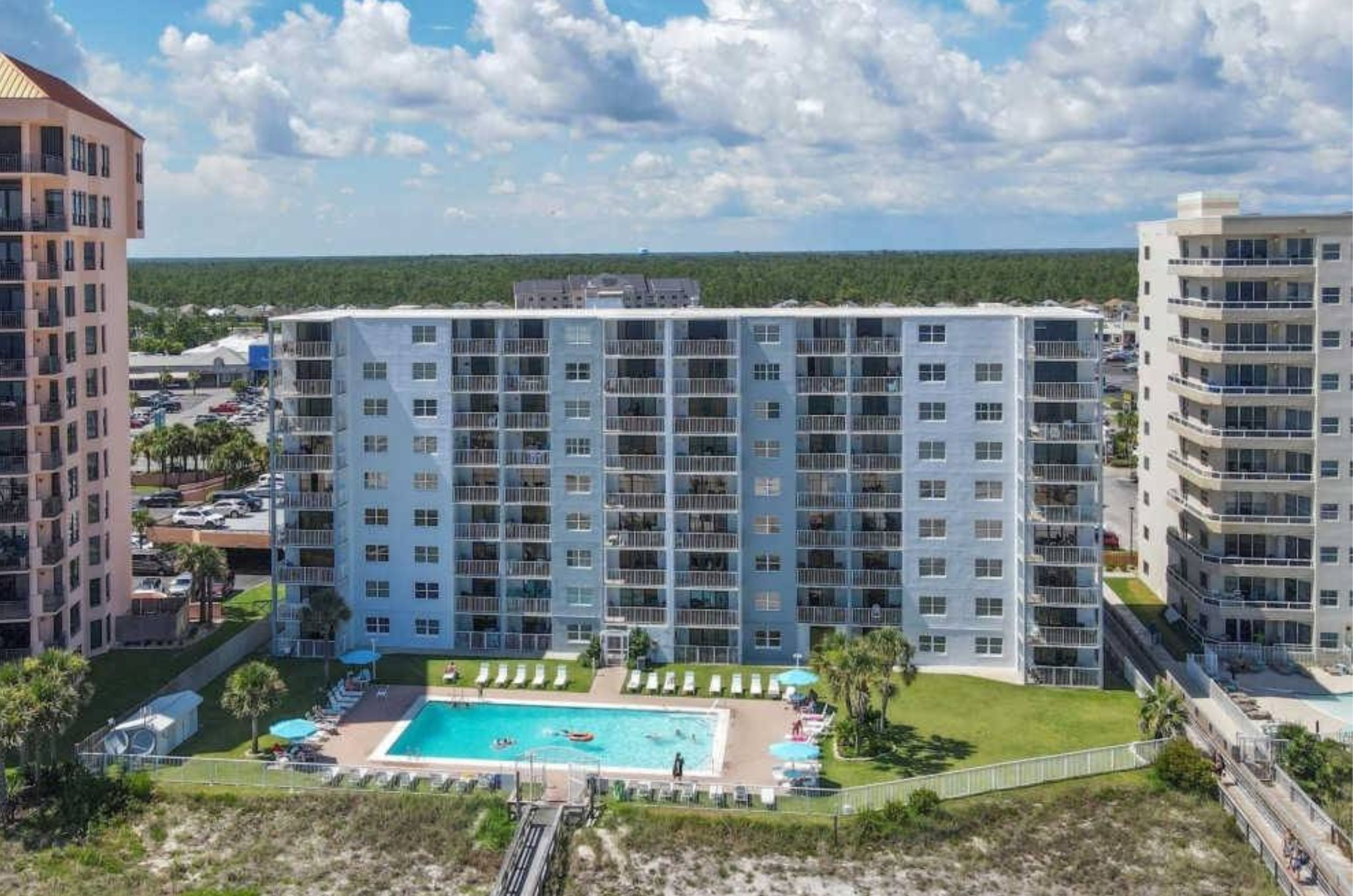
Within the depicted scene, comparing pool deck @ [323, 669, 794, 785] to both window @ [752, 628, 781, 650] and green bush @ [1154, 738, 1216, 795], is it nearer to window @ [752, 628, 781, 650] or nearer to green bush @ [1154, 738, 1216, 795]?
window @ [752, 628, 781, 650]

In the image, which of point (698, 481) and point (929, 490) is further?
point (698, 481)

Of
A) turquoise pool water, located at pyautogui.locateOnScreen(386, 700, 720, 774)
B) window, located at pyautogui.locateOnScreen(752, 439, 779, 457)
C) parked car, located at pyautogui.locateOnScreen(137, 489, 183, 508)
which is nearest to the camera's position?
turquoise pool water, located at pyautogui.locateOnScreen(386, 700, 720, 774)

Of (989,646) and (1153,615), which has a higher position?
(1153,615)

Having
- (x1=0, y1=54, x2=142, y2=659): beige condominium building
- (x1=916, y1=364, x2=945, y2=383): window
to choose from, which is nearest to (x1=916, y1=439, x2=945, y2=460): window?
(x1=916, y1=364, x2=945, y2=383): window

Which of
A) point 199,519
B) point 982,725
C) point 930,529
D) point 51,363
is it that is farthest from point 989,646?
point 199,519

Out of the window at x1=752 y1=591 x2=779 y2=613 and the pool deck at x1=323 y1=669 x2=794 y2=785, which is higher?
the window at x1=752 y1=591 x2=779 y2=613

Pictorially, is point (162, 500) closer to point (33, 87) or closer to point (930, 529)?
point (33, 87)

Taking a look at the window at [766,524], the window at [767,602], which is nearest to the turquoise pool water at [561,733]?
the window at [767,602]
